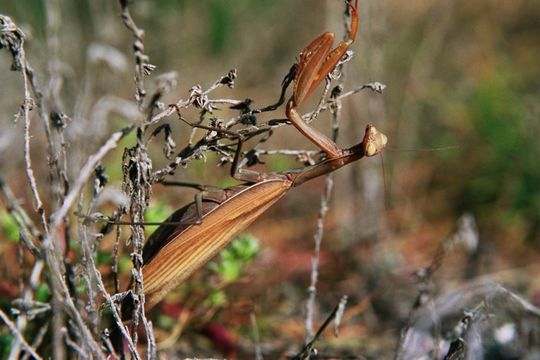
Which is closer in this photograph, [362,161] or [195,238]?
[195,238]

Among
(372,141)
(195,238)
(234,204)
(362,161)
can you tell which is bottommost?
(195,238)

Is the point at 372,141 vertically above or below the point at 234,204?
above

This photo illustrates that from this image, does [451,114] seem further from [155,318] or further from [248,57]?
[155,318]

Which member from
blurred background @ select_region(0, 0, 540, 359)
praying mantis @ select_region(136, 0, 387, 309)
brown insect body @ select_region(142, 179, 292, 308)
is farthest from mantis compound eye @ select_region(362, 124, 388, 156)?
brown insect body @ select_region(142, 179, 292, 308)

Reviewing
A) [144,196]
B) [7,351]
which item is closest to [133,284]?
[144,196]

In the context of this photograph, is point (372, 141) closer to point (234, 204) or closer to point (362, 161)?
point (234, 204)

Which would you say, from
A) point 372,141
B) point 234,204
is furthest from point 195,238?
point 372,141

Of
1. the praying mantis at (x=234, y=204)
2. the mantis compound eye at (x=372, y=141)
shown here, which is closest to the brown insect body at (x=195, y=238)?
the praying mantis at (x=234, y=204)
